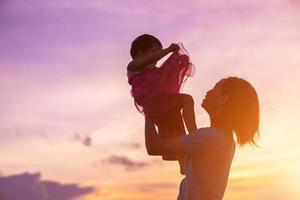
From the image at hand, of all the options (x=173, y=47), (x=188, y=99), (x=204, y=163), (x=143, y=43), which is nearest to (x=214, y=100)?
(x=204, y=163)

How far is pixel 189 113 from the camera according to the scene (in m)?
6.62

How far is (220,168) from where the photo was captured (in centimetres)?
537

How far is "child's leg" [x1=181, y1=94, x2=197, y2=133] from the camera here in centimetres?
661

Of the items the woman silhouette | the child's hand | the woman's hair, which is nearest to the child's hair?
the child's hand

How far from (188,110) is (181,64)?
893mm

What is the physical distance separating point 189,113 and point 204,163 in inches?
57.8

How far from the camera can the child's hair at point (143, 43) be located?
22.8 feet

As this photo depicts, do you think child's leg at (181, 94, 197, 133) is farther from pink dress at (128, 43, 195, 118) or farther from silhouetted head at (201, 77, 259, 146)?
silhouetted head at (201, 77, 259, 146)

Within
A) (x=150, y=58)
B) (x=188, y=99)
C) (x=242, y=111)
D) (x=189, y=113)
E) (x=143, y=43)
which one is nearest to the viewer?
(x=242, y=111)

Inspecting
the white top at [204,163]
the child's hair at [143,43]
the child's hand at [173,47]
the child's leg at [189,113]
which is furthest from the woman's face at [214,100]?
the child's hair at [143,43]

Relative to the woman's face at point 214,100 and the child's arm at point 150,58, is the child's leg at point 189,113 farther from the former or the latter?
the woman's face at point 214,100

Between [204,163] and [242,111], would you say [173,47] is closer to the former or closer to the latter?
[242,111]

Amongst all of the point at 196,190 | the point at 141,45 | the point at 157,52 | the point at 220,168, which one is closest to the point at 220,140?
the point at 220,168

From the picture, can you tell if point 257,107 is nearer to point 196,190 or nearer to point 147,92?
point 196,190
